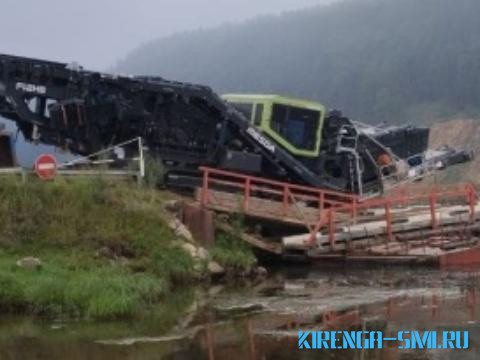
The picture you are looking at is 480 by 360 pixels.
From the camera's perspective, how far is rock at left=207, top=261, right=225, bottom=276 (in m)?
19.1

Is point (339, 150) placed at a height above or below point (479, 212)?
above

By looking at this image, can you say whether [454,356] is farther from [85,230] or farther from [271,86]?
[271,86]

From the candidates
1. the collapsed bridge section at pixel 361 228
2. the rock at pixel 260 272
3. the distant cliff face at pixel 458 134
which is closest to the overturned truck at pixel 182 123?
the collapsed bridge section at pixel 361 228

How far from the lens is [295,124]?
2614 centimetres

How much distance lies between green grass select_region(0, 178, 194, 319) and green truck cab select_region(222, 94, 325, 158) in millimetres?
5973

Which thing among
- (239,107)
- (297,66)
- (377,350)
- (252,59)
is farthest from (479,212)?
(252,59)

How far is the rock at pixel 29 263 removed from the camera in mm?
16495

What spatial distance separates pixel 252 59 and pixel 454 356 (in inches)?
5514

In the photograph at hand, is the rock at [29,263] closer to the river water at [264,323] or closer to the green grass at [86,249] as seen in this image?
the green grass at [86,249]

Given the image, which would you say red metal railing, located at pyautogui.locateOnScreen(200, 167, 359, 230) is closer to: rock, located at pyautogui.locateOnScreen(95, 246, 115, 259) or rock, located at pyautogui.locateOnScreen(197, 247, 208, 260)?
rock, located at pyautogui.locateOnScreen(197, 247, 208, 260)

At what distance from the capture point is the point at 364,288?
1834 centimetres

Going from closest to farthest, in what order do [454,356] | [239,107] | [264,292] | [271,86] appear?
[454,356] → [264,292] → [239,107] → [271,86]

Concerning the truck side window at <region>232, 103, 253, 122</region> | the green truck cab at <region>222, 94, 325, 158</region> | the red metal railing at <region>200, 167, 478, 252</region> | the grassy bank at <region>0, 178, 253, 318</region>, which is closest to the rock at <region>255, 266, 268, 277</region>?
the grassy bank at <region>0, 178, 253, 318</region>

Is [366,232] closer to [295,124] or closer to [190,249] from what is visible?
[295,124]
